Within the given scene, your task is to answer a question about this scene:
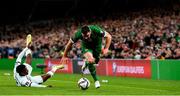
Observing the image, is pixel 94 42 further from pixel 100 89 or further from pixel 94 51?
pixel 100 89

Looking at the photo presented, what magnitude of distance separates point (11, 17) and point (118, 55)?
29955mm

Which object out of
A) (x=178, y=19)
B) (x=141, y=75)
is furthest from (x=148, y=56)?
(x=178, y=19)

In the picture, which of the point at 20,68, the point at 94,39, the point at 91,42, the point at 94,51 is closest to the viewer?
the point at 94,39

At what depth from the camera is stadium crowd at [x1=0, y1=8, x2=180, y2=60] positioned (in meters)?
35.8

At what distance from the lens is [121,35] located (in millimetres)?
42656

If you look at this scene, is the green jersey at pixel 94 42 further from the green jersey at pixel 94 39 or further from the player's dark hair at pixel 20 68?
the player's dark hair at pixel 20 68

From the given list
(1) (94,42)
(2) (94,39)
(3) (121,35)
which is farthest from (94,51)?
(3) (121,35)

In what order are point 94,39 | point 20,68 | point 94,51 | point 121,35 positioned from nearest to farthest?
1. point 94,39
2. point 94,51
3. point 20,68
4. point 121,35

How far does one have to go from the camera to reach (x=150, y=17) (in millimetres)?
46281

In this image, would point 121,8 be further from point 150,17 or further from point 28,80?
point 28,80

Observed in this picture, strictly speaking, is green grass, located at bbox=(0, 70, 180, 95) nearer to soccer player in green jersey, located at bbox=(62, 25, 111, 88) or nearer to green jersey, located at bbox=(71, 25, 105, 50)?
soccer player in green jersey, located at bbox=(62, 25, 111, 88)

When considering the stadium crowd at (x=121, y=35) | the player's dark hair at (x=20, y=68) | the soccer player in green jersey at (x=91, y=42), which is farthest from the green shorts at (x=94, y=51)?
the stadium crowd at (x=121, y=35)

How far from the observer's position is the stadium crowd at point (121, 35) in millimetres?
35844

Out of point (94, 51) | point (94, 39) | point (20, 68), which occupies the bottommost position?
point (20, 68)
